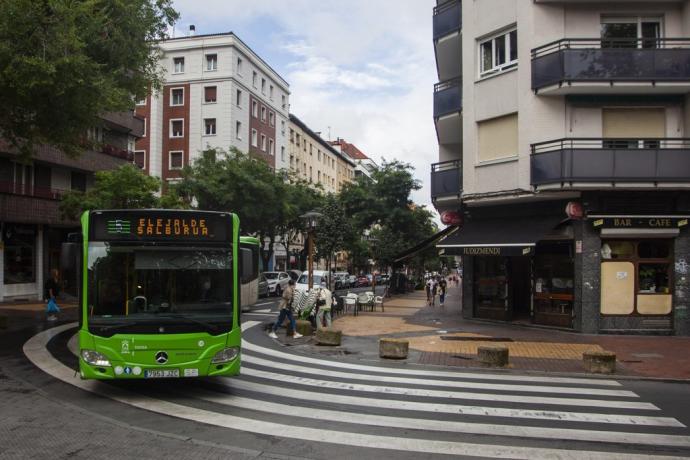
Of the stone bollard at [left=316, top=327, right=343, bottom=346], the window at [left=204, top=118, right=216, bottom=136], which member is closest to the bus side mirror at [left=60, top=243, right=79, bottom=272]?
the stone bollard at [left=316, top=327, right=343, bottom=346]

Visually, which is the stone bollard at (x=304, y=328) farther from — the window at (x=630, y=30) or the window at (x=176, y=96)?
the window at (x=176, y=96)

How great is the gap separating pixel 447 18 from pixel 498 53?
10.9ft

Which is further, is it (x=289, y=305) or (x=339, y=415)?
(x=289, y=305)

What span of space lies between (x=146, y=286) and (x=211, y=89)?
4257cm

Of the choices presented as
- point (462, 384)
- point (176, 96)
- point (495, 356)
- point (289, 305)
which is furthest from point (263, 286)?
point (462, 384)

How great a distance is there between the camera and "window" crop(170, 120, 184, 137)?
159ft

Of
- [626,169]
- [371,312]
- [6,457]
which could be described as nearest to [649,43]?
[626,169]

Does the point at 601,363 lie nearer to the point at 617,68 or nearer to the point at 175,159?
the point at 617,68

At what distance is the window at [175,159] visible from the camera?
48.3 m

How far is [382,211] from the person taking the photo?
122 ft

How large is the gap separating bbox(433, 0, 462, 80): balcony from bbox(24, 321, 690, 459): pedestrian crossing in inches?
573

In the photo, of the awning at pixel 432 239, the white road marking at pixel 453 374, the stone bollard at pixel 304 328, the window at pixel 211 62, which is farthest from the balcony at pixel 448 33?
the window at pixel 211 62

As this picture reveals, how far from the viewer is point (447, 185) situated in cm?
2092

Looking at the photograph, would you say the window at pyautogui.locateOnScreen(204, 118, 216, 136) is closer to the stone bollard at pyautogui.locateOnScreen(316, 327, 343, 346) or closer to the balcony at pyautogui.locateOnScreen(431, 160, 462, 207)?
the balcony at pyautogui.locateOnScreen(431, 160, 462, 207)
